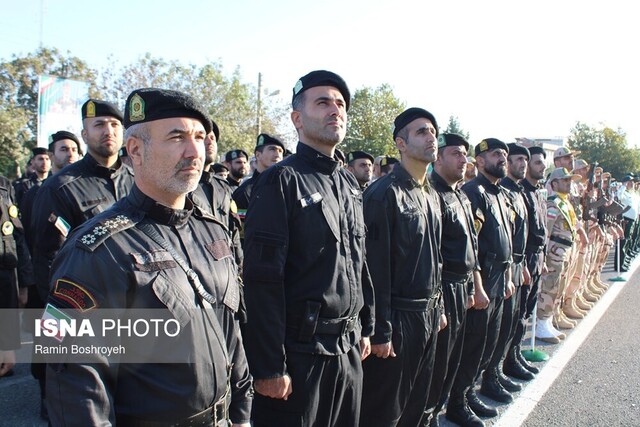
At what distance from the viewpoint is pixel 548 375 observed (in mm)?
5805

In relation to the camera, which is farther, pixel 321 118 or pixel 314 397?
pixel 321 118

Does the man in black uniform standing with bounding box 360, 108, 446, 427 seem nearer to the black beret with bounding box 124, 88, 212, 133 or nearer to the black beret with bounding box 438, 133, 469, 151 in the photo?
the black beret with bounding box 438, 133, 469, 151

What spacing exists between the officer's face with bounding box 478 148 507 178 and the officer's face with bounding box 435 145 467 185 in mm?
888

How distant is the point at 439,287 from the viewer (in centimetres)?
383

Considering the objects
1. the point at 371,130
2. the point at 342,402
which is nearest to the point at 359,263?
the point at 342,402

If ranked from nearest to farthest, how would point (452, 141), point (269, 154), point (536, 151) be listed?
point (452, 141)
point (536, 151)
point (269, 154)

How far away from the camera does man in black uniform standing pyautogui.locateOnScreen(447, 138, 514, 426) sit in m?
4.65

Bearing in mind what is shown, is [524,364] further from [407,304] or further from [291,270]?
[291,270]

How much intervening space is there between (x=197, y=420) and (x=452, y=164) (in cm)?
339

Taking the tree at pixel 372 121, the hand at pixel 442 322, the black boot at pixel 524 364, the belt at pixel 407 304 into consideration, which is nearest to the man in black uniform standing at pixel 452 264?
the hand at pixel 442 322

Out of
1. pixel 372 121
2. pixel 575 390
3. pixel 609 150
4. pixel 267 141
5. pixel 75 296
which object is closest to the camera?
pixel 75 296

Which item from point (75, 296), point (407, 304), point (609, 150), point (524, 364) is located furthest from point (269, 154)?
point (609, 150)

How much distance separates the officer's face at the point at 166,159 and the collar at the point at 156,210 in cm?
3

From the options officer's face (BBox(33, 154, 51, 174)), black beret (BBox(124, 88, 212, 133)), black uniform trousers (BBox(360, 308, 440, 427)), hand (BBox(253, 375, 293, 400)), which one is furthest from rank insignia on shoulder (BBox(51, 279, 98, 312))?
officer's face (BBox(33, 154, 51, 174))
